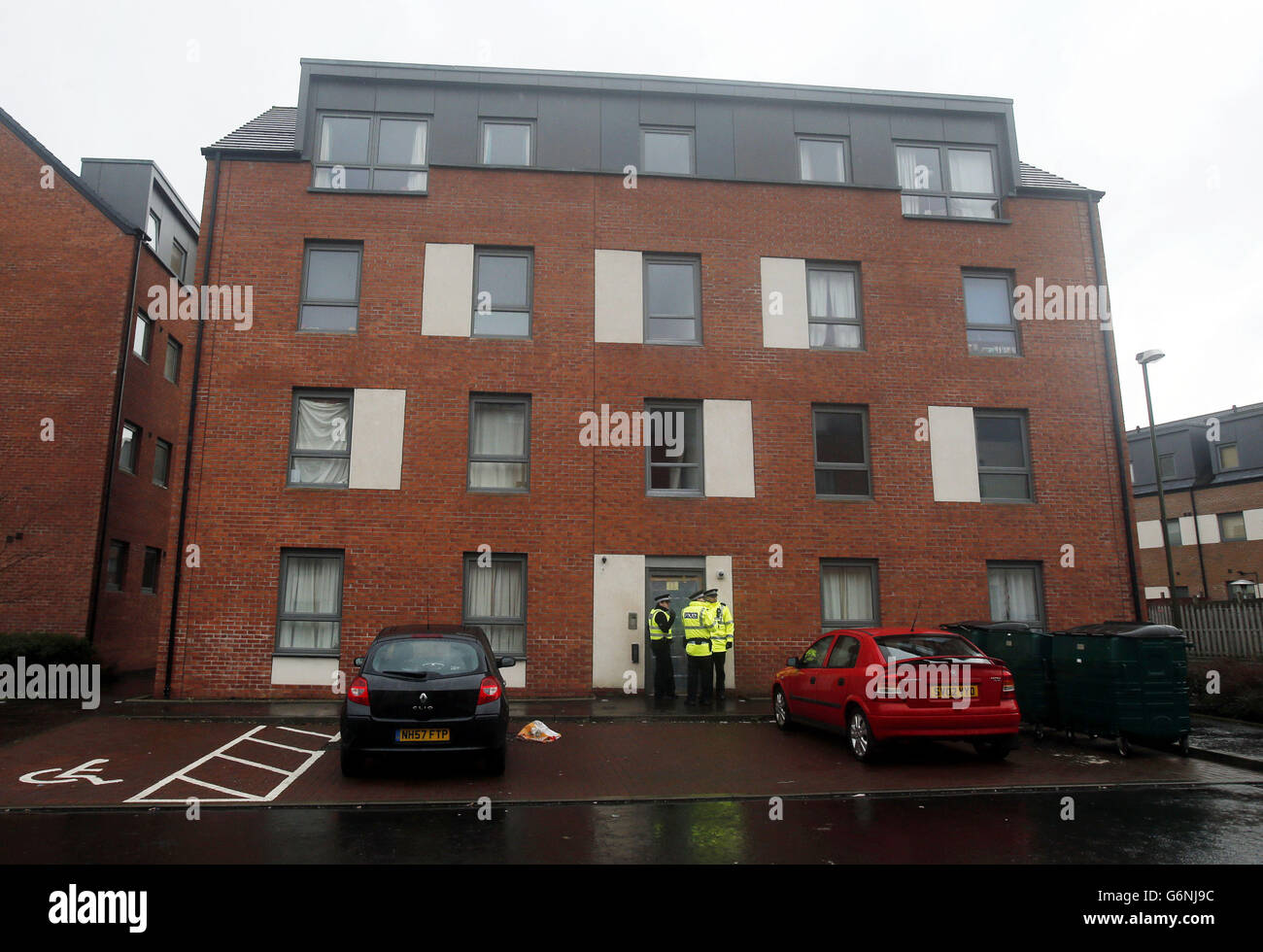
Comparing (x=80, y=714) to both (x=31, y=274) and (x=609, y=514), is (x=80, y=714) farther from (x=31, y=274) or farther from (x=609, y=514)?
(x=31, y=274)

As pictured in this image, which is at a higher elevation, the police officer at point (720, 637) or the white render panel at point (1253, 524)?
the white render panel at point (1253, 524)

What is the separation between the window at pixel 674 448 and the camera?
582 inches

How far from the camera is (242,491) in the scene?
45.9 feet

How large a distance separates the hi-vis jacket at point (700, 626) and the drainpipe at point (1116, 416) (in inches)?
330

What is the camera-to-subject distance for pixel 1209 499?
1372 inches

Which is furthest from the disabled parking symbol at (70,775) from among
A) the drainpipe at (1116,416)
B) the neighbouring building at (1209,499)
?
the neighbouring building at (1209,499)

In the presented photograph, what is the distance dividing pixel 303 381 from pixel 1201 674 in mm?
16249

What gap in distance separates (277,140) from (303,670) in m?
9.95

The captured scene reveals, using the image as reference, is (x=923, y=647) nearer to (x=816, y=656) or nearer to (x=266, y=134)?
(x=816, y=656)

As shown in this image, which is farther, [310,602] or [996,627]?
[310,602]

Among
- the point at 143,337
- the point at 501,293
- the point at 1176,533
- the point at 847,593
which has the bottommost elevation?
the point at 847,593

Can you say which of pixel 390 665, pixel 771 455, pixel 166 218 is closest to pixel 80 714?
pixel 390 665
